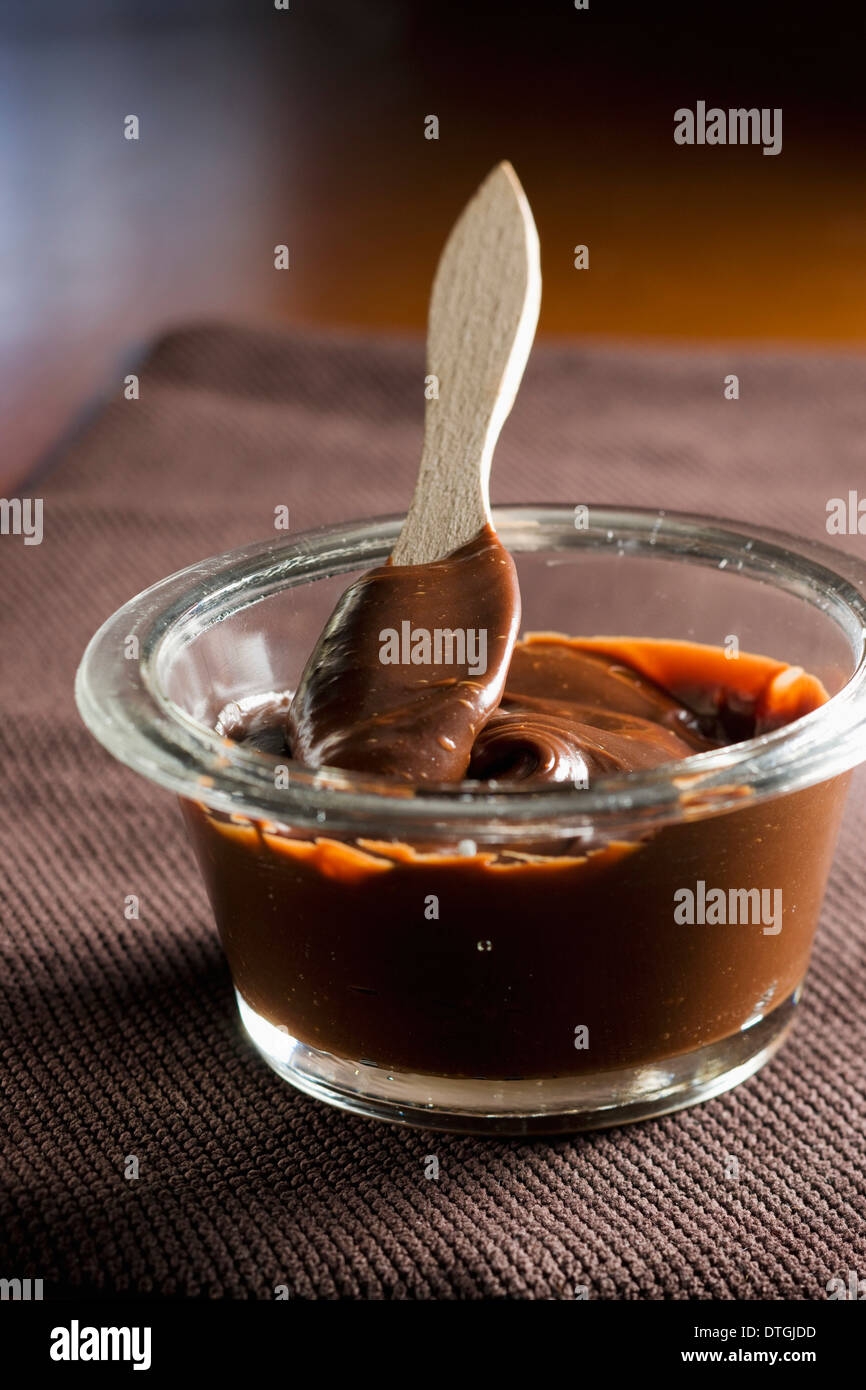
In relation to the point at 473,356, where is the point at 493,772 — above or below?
below

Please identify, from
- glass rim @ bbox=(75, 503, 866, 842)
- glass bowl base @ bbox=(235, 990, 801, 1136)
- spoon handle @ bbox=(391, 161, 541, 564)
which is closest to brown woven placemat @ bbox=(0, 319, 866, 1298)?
glass bowl base @ bbox=(235, 990, 801, 1136)

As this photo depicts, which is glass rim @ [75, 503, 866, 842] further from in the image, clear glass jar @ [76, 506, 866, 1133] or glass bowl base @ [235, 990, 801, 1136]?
glass bowl base @ [235, 990, 801, 1136]

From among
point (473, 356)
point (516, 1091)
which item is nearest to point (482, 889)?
point (516, 1091)

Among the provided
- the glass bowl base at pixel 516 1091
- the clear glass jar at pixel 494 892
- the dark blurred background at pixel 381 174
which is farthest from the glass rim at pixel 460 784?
the dark blurred background at pixel 381 174

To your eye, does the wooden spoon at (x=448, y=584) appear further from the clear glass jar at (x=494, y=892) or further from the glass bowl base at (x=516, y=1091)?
the glass bowl base at (x=516, y=1091)

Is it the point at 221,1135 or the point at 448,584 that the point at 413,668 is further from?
the point at 221,1135

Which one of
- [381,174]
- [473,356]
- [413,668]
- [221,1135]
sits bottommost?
[221,1135]
